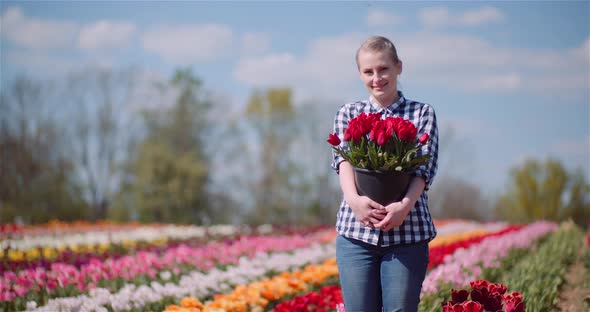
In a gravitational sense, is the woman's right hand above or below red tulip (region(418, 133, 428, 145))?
below

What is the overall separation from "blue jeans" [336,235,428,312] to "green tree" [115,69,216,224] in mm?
16174

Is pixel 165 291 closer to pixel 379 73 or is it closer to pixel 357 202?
pixel 357 202

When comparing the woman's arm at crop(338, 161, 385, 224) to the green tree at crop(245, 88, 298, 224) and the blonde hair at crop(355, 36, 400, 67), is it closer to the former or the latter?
the blonde hair at crop(355, 36, 400, 67)

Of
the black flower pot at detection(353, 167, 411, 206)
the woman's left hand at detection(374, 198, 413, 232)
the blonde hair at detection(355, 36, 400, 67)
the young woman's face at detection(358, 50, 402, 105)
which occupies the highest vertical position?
the blonde hair at detection(355, 36, 400, 67)

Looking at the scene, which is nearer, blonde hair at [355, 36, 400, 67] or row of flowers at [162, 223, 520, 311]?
blonde hair at [355, 36, 400, 67]

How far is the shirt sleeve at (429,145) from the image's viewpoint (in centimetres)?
253

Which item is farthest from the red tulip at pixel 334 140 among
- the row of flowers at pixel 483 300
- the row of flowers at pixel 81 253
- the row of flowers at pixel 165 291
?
the row of flowers at pixel 81 253

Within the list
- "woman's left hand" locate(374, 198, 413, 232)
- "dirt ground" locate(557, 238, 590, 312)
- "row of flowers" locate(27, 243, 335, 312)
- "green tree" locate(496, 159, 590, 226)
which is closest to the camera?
"woman's left hand" locate(374, 198, 413, 232)

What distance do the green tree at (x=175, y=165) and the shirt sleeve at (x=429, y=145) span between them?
16.2 m

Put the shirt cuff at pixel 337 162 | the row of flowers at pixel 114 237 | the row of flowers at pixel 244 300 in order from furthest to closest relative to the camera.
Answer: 1. the row of flowers at pixel 114 237
2. the row of flowers at pixel 244 300
3. the shirt cuff at pixel 337 162

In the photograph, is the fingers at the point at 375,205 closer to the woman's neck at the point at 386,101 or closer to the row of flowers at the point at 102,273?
the woman's neck at the point at 386,101

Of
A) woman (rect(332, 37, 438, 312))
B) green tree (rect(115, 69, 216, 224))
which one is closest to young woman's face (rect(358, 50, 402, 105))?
woman (rect(332, 37, 438, 312))

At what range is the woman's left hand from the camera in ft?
7.84

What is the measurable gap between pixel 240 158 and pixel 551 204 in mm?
10780
